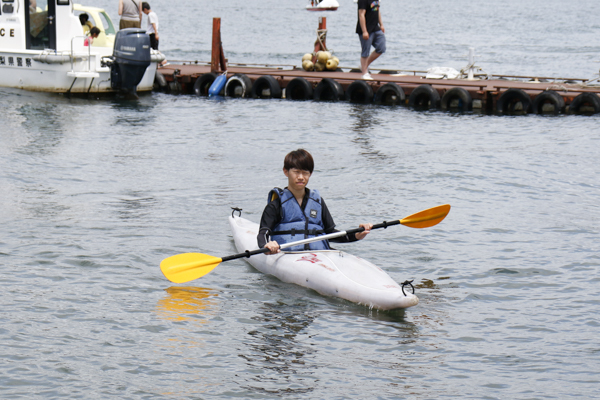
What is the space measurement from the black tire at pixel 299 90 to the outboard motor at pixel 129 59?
3.83 metres

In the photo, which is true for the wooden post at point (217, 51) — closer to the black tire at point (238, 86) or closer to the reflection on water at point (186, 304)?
the black tire at point (238, 86)

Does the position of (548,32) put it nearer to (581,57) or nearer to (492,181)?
(581,57)

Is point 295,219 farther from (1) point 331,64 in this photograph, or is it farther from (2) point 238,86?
(1) point 331,64

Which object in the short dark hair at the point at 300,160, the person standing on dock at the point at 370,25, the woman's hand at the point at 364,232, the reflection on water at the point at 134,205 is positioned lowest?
the reflection on water at the point at 134,205

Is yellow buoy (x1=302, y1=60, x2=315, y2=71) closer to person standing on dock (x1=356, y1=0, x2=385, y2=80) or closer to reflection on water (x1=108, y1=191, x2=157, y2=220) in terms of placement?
person standing on dock (x1=356, y1=0, x2=385, y2=80)

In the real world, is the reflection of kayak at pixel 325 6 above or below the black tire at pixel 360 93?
above

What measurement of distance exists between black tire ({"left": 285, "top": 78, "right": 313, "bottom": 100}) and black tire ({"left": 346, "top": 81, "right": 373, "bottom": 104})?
109 centimetres

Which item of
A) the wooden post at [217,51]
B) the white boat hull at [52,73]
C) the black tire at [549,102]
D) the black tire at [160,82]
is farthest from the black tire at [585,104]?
the white boat hull at [52,73]

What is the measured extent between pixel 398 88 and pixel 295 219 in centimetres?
1260

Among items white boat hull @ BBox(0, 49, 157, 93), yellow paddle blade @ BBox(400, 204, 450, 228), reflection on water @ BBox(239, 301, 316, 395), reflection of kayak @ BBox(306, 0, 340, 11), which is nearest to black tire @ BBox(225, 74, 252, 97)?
reflection of kayak @ BBox(306, 0, 340, 11)

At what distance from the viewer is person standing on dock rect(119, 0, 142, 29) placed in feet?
65.4

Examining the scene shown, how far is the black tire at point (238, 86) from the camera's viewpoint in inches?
824

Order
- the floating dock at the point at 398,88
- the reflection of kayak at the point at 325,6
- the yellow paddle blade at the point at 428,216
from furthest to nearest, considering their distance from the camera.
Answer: the reflection of kayak at the point at 325,6, the floating dock at the point at 398,88, the yellow paddle blade at the point at 428,216

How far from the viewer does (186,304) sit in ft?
22.1
